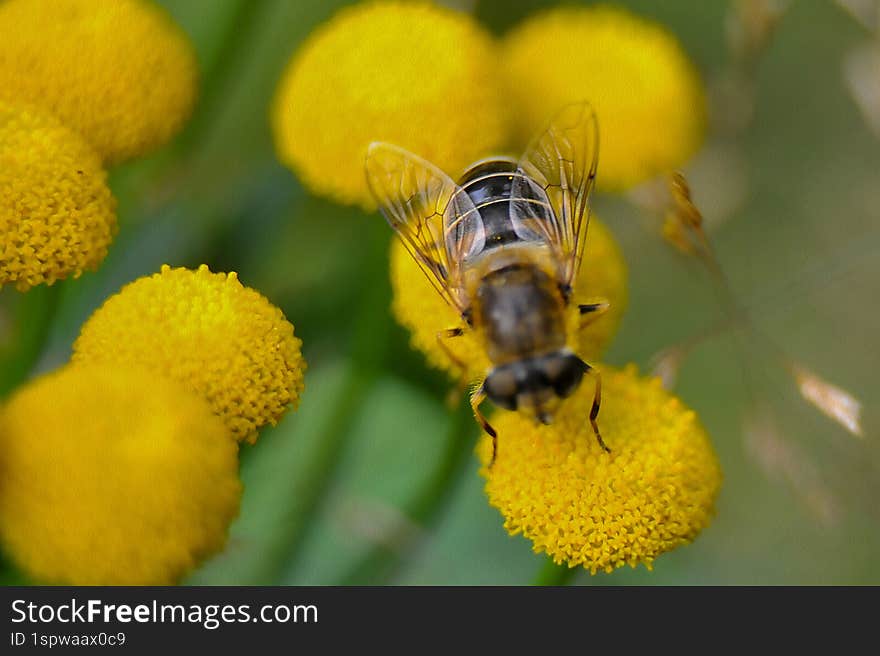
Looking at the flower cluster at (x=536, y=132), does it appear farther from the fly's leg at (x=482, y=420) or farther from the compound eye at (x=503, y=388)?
the compound eye at (x=503, y=388)

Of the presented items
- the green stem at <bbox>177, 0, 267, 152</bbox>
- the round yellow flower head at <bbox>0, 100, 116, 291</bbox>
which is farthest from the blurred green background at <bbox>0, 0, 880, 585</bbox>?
the round yellow flower head at <bbox>0, 100, 116, 291</bbox>

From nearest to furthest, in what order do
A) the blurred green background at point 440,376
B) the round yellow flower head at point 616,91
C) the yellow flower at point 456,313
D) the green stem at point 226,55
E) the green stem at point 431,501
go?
the yellow flower at point 456,313 → the green stem at point 431,501 → the round yellow flower head at point 616,91 → the blurred green background at point 440,376 → the green stem at point 226,55

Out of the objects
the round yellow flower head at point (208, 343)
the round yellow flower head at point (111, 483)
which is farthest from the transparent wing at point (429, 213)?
the round yellow flower head at point (111, 483)

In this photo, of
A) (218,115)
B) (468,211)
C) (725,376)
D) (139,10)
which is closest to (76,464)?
(468,211)

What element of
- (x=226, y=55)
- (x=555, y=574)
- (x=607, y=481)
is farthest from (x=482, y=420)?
(x=226, y=55)

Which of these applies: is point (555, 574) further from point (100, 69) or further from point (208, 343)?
point (100, 69)
